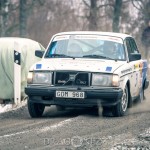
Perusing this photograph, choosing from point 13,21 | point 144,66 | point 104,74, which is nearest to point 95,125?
point 104,74

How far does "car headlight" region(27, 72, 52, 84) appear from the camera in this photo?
10.2 metres

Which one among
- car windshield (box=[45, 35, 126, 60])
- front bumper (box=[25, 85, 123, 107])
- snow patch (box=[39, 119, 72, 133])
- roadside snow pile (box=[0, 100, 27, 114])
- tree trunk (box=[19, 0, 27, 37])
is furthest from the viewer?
tree trunk (box=[19, 0, 27, 37])

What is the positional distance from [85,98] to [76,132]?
169 centimetres

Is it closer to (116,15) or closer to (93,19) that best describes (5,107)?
(116,15)

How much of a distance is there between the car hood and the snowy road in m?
0.88

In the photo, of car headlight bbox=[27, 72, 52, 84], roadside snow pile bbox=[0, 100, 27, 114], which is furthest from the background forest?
car headlight bbox=[27, 72, 52, 84]

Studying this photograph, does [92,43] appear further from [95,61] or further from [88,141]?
[88,141]

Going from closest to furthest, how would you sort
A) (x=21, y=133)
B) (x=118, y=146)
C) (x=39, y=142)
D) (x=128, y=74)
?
(x=118, y=146)
(x=39, y=142)
(x=21, y=133)
(x=128, y=74)

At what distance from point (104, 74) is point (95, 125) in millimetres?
1282

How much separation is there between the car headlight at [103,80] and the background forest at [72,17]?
19989mm

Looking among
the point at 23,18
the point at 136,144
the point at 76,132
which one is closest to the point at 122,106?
the point at 76,132

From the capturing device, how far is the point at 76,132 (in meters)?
8.34

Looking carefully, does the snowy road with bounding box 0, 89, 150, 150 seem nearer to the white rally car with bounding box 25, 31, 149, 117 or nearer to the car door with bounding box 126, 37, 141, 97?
the white rally car with bounding box 25, 31, 149, 117

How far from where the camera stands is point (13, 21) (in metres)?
38.8
